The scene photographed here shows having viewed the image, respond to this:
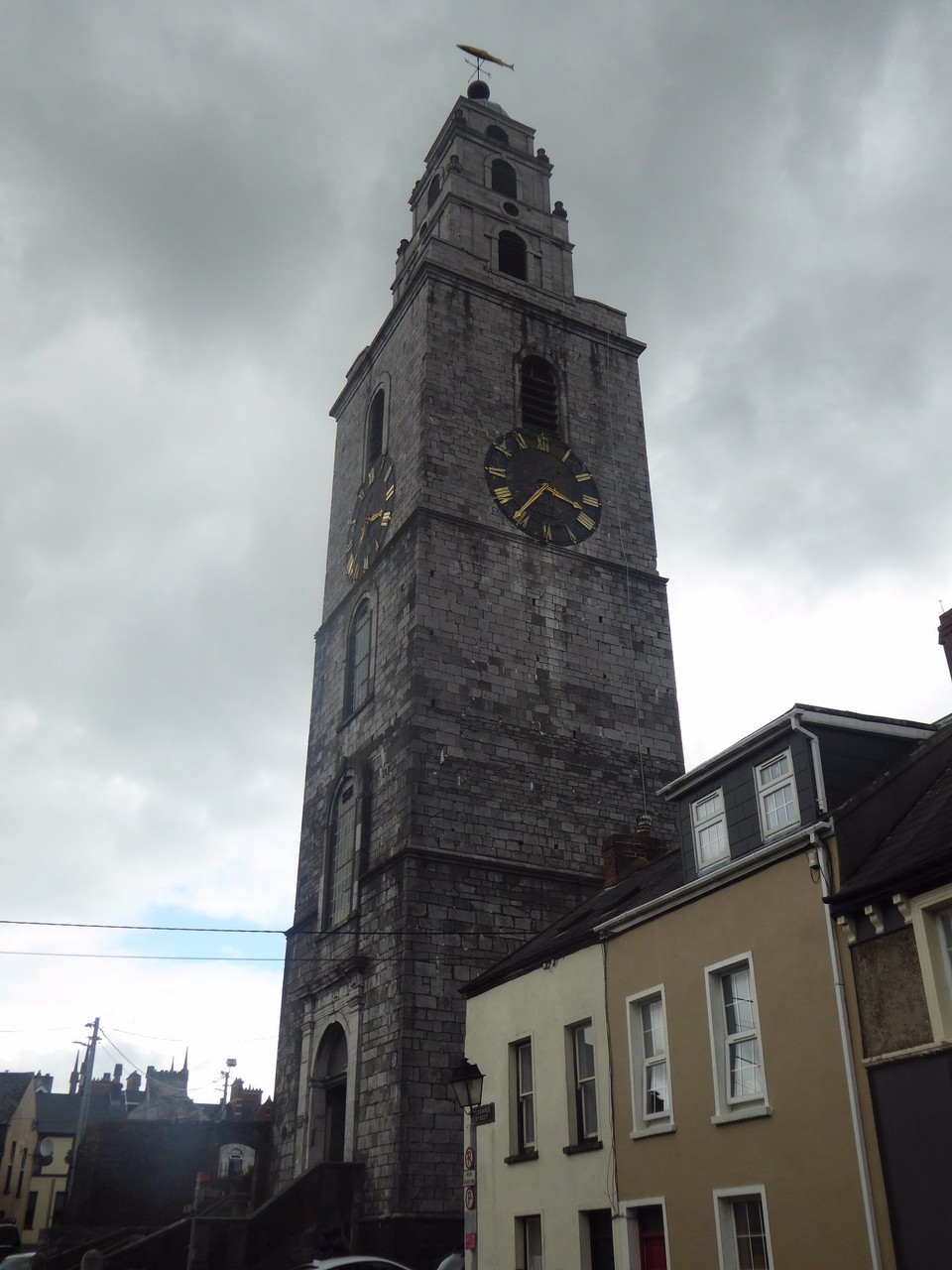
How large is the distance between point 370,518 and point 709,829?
681 inches

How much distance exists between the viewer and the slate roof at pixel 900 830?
10164mm

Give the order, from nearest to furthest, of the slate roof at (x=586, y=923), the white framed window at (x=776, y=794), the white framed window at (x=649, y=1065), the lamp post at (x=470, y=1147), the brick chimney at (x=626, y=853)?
the white framed window at (x=776, y=794) → the white framed window at (x=649, y=1065) → the lamp post at (x=470, y=1147) → the slate roof at (x=586, y=923) → the brick chimney at (x=626, y=853)

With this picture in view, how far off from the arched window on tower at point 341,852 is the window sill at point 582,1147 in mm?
10283

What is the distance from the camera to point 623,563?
92.9ft

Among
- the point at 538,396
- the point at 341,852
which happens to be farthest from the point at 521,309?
the point at 341,852

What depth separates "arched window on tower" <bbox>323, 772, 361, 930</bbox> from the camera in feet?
80.8

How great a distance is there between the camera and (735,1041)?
12102 millimetres

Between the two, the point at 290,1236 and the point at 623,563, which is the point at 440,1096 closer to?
the point at 290,1236

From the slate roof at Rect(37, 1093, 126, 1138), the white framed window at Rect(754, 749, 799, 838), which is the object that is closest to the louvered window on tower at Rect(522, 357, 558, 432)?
the white framed window at Rect(754, 749, 799, 838)

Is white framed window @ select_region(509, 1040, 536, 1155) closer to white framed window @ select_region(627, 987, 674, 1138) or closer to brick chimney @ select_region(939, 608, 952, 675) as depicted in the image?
white framed window @ select_region(627, 987, 674, 1138)

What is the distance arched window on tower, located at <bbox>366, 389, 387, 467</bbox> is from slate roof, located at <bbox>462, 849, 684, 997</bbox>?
15.3 meters

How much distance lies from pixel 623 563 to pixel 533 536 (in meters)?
2.59

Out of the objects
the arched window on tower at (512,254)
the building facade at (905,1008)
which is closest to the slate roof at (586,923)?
the building facade at (905,1008)

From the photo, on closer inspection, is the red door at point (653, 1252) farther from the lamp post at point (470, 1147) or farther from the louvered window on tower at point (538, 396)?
the louvered window on tower at point (538, 396)
